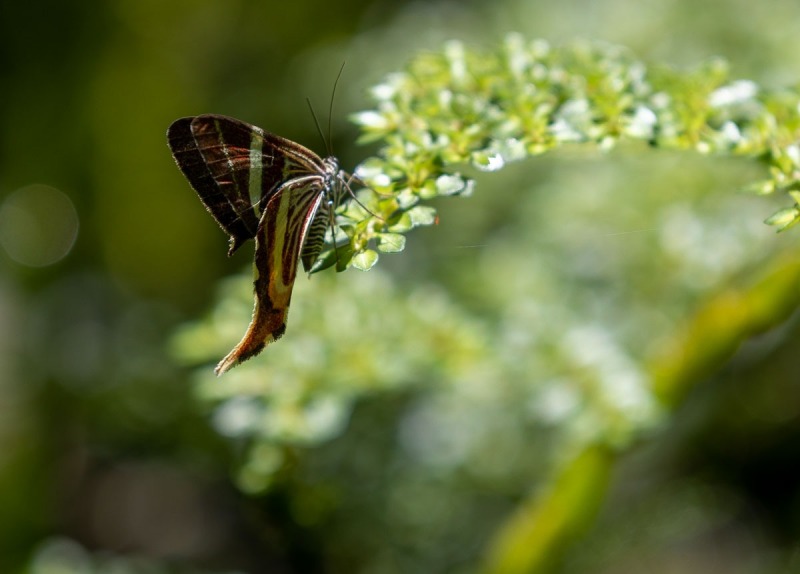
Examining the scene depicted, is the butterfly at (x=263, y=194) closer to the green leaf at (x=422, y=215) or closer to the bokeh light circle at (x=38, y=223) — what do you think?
the green leaf at (x=422, y=215)

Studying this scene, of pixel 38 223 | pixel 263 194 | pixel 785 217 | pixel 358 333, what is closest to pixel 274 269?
pixel 263 194

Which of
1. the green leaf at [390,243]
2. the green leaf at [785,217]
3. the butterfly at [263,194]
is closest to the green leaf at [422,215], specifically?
the green leaf at [390,243]

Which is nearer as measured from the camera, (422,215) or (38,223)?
(422,215)

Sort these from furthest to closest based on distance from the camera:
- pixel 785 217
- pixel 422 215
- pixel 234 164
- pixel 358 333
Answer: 1. pixel 358 333
2. pixel 234 164
3. pixel 422 215
4. pixel 785 217

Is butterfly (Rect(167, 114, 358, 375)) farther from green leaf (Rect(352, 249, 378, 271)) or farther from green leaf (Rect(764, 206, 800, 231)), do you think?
green leaf (Rect(764, 206, 800, 231))

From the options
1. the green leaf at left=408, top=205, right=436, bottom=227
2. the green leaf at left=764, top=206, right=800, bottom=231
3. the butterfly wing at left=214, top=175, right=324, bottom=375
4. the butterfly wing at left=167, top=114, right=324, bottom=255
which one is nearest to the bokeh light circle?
the butterfly wing at left=167, top=114, right=324, bottom=255

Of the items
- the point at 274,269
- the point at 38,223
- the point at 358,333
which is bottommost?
the point at 38,223

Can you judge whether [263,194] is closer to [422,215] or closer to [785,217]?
[422,215]

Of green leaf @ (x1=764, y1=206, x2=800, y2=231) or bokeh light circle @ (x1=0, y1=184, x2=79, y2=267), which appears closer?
green leaf @ (x1=764, y1=206, x2=800, y2=231)

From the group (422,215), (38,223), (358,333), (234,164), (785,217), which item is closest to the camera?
(785,217)
